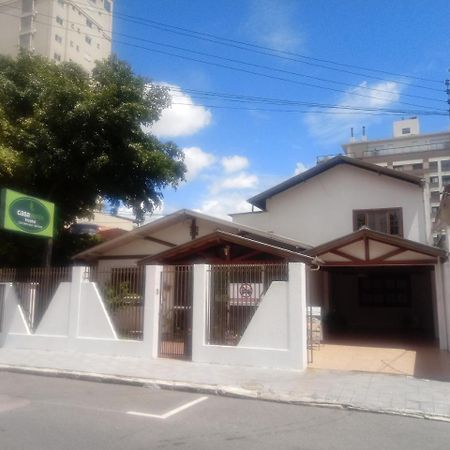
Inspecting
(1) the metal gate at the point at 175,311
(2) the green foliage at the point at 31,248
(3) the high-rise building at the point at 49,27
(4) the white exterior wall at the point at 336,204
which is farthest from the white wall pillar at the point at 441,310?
(3) the high-rise building at the point at 49,27

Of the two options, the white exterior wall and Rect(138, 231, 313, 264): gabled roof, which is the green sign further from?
the white exterior wall

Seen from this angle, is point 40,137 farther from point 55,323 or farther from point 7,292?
point 55,323

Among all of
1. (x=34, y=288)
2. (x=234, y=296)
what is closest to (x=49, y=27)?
(x=34, y=288)

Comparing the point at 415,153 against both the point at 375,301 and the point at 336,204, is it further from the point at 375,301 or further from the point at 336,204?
the point at 336,204

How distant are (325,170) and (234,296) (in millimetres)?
9565

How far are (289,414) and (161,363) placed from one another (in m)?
4.36

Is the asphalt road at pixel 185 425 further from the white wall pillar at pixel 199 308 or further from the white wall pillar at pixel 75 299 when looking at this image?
the white wall pillar at pixel 75 299

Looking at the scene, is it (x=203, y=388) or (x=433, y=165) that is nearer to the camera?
(x=203, y=388)

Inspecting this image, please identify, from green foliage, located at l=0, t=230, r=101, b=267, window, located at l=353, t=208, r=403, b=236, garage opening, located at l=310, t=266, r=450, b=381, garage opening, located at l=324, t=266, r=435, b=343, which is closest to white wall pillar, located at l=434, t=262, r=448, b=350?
garage opening, located at l=310, t=266, r=450, b=381

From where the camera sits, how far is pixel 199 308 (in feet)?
35.7

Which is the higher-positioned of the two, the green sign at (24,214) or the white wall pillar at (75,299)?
the green sign at (24,214)

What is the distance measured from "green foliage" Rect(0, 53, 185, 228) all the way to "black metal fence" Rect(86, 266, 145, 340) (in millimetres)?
4861

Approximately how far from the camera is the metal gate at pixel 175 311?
11.4 meters

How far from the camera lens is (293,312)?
32.6 feet
